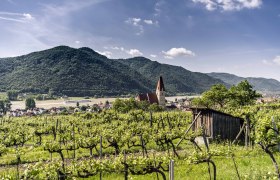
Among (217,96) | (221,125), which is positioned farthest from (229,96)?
(221,125)

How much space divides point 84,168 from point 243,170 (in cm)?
771

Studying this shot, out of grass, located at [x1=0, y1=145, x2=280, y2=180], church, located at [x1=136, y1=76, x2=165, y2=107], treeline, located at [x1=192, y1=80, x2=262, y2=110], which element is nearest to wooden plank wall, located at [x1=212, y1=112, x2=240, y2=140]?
grass, located at [x1=0, y1=145, x2=280, y2=180]

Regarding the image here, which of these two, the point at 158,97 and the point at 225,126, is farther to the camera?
the point at 158,97

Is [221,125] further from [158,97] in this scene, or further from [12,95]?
[12,95]

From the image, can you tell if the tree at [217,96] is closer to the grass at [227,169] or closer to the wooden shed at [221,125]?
the wooden shed at [221,125]

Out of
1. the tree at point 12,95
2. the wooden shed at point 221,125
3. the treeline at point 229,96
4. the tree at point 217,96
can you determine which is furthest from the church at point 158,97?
the tree at point 12,95

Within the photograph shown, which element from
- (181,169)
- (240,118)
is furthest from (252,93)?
(181,169)

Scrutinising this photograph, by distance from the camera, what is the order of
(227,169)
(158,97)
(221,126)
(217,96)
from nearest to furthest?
(227,169)
(221,126)
(217,96)
(158,97)

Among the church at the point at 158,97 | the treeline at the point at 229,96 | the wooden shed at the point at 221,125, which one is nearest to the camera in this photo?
the wooden shed at the point at 221,125

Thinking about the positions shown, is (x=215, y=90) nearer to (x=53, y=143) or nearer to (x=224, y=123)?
(x=224, y=123)

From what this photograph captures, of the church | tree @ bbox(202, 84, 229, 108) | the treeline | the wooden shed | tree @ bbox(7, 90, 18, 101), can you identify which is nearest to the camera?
the wooden shed

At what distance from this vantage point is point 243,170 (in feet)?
43.3

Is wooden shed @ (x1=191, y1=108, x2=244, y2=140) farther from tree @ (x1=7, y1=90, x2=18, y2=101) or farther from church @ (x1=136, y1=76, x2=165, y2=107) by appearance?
tree @ (x1=7, y1=90, x2=18, y2=101)

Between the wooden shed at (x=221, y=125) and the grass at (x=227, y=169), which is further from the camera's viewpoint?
the wooden shed at (x=221, y=125)
